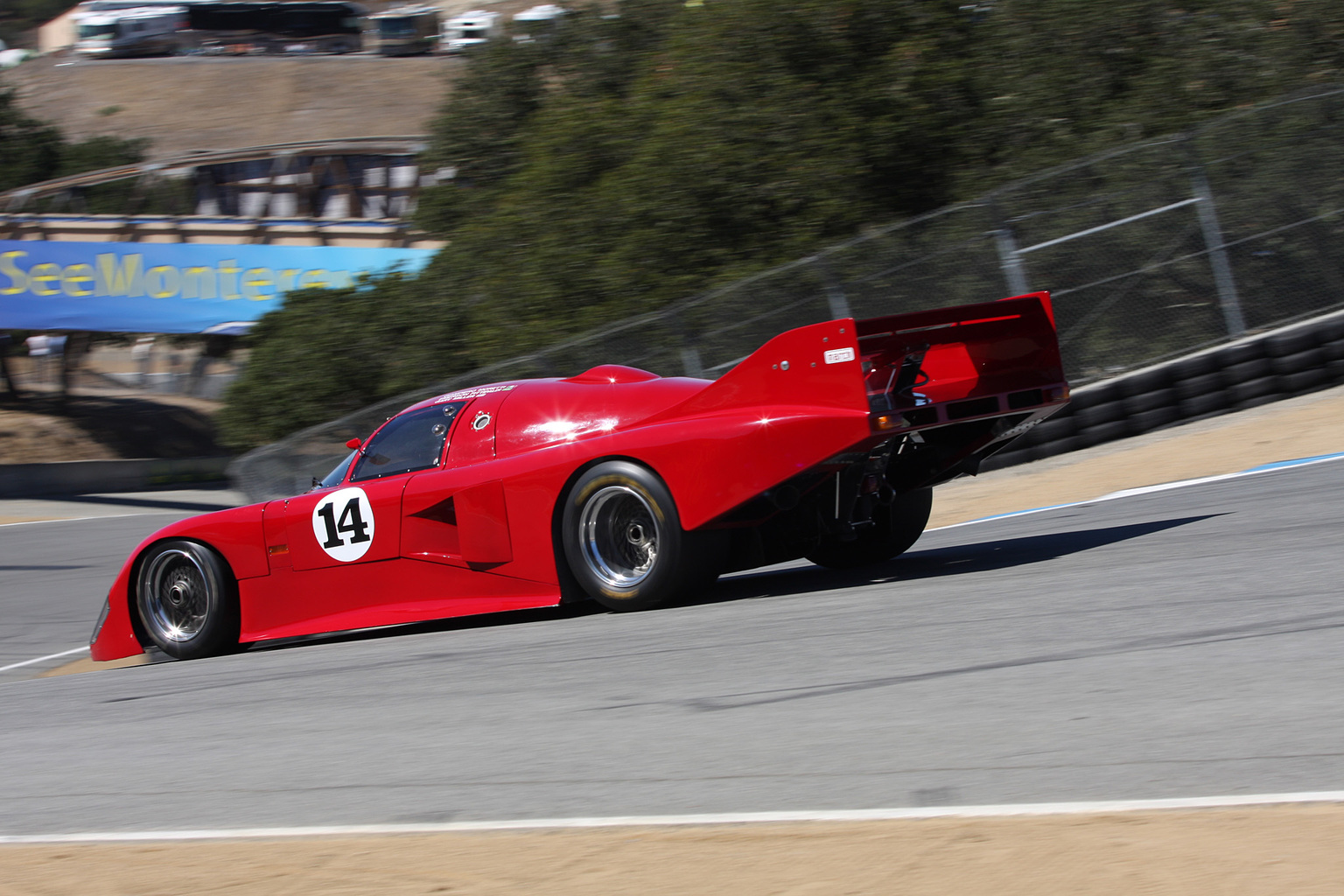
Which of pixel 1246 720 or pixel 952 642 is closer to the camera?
pixel 1246 720

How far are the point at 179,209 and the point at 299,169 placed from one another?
4171 mm

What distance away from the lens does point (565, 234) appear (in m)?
17.0

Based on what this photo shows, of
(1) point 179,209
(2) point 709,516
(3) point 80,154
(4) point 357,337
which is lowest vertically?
(2) point 709,516

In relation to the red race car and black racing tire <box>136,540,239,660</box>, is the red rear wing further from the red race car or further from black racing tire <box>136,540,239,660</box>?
black racing tire <box>136,540,239,660</box>

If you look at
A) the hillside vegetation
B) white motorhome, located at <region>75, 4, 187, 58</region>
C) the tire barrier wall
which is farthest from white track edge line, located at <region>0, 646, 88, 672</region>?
white motorhome, located at <region>75, 4, 187, 58</region>

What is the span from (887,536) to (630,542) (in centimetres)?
163

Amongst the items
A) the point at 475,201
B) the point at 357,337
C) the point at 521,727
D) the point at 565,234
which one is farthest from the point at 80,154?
the point at 521,727

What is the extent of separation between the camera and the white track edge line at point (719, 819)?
2854 mm

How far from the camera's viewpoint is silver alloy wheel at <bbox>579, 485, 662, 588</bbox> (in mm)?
6156

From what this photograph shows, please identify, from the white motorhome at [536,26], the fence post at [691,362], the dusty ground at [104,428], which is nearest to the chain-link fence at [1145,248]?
the fence post at [691,362]

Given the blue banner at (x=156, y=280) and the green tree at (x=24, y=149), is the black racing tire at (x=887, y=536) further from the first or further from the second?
the green tree at (x=24, y=149)

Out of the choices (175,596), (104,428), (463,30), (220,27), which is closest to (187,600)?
(175,596)

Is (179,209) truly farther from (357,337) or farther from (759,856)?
(759,856)

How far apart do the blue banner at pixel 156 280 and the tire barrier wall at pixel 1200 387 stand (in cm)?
1708
